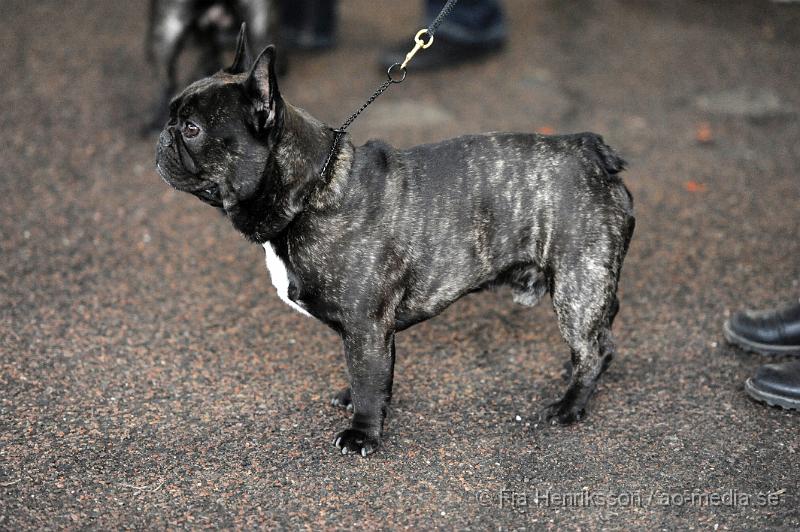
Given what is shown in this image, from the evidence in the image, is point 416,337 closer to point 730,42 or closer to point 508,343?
point 508,343

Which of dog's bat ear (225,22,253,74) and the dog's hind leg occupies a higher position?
dog's bat ear (225,22,253,74)

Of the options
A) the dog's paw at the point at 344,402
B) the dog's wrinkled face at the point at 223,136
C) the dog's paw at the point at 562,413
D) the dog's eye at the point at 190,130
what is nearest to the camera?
the dog's wrinkled face at the point at 223,136

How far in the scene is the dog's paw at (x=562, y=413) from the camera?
12.9ft

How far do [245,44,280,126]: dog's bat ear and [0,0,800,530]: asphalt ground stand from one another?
142 cm

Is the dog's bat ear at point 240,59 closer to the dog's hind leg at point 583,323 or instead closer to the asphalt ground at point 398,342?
the asphalt ground at point 398,342

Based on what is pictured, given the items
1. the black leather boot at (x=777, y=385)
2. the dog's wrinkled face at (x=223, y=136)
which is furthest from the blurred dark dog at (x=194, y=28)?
the black leather boot at (x=777, y=385)

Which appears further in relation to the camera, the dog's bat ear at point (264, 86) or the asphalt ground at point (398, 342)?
the asphalt ground at point (398, 342)

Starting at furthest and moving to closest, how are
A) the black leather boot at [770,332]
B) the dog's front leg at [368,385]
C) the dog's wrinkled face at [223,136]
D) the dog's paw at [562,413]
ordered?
the black leather boot at [770,332] → the dog's paw at [562,413] → the dog's front leg at [368,385] → the dog's wrinkled face at [223,136]

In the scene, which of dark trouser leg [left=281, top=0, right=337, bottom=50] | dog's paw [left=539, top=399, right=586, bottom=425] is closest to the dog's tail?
dog's paw [left=539, top=399, right=586, bottom=425]

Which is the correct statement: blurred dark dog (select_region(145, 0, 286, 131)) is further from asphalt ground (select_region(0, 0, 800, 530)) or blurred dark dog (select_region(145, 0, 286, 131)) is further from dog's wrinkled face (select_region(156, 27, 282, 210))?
dog's wrinkled face (select_region(156, 27, 282, 210))

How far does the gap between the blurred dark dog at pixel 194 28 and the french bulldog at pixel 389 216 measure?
2.49 m

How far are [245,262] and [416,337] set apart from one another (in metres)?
1.19

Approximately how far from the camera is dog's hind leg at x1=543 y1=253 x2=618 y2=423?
3582 millimetres

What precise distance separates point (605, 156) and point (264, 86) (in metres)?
1.41
